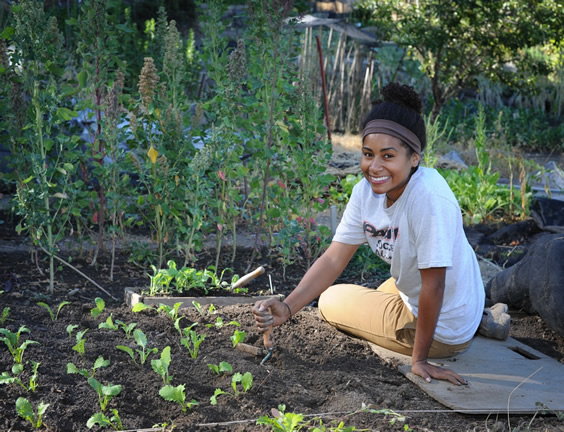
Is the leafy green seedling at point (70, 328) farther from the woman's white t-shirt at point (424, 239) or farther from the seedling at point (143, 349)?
the woman's white t-shirt at point (424, 239)

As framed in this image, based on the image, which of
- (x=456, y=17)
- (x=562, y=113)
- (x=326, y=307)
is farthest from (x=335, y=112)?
(x=326, y=307)

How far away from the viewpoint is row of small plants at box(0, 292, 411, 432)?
210cm

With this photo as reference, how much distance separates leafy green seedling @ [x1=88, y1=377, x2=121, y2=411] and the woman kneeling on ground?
0.72 m

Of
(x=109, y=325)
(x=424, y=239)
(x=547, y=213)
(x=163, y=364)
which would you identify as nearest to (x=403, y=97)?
(x=424, y=239)

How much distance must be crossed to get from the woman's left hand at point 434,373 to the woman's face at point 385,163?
0.72m

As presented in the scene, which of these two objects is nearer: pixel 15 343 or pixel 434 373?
pixel 15 343

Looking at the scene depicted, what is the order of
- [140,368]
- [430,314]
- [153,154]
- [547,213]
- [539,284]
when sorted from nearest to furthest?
[140,368]
[430,314]
[539,284]
[153,154]
[547,213]

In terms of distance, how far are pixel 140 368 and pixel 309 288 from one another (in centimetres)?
87

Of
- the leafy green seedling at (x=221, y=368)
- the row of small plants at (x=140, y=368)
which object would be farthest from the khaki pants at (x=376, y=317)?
the leafy green seedling at (x=221, y=368)

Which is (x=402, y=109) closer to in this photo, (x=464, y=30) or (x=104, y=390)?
(x=104, y=390)

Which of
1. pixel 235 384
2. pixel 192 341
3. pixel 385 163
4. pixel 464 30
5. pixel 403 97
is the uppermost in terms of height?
pixel 464 30

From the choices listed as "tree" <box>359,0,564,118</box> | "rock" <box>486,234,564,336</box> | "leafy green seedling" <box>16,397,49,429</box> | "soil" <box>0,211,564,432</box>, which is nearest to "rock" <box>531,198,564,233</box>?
"rock" <box>486,234,564,336</box>

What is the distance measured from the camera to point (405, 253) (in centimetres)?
290

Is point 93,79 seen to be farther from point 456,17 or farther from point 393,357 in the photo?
point 456,17
